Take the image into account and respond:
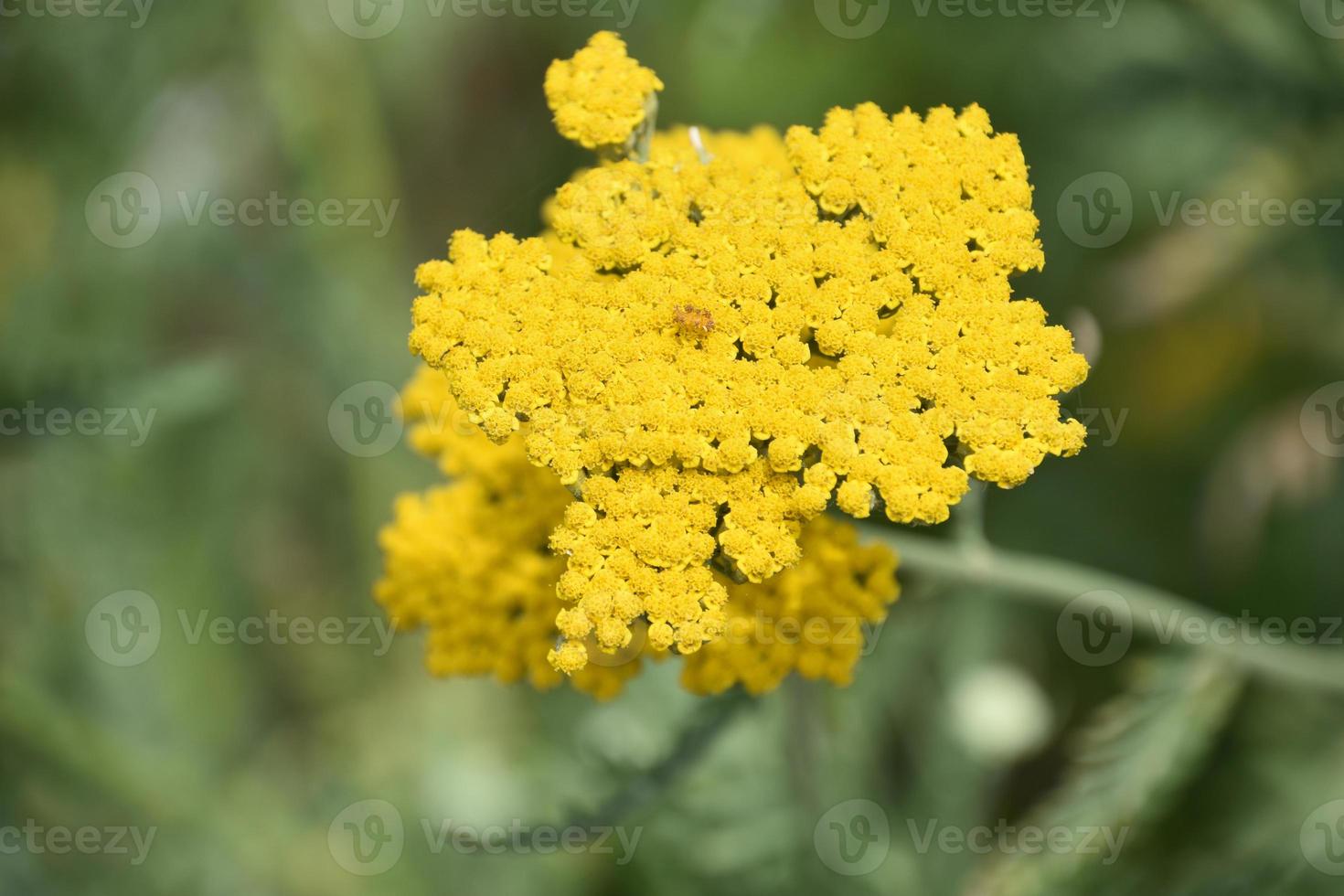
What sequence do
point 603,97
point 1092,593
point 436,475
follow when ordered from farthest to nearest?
point 436,475
point 1092,593
point 603,97

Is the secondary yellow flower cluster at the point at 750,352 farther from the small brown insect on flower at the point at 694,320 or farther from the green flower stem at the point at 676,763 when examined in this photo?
the green flower stem at the point at 676,763

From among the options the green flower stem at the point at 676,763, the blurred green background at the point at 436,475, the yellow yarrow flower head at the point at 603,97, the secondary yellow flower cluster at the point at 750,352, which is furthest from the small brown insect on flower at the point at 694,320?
the blurred green background at the point at 436,475

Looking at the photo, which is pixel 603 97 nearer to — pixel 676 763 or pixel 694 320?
pixel 694 320

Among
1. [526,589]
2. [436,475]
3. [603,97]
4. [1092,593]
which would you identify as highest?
[603,97]

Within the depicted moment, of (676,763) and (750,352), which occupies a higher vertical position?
(750,352)

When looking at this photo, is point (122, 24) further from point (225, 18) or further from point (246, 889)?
point (246, 889)

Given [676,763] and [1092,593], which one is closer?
[676,763]

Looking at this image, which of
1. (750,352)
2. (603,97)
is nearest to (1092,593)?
(750,352)
